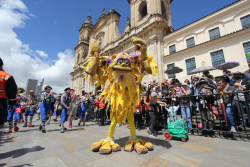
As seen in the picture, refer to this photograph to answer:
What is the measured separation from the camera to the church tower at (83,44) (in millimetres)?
33094

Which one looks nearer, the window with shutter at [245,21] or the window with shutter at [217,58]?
the window with shutter at [245,21]

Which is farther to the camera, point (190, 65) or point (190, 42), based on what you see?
point (190, 42)

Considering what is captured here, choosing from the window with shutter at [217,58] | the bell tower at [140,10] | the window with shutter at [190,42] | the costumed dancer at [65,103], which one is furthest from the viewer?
the bell tower at [140,10]

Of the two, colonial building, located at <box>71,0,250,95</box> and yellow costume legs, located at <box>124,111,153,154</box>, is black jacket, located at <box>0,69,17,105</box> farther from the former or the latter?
colonial building, located at <box>71,0,250,95</box>

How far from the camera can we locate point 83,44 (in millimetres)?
32938

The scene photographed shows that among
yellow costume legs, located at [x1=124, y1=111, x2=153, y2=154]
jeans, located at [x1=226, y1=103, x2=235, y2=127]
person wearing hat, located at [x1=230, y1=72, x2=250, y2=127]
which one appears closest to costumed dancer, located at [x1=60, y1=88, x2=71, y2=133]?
yellow costume legs, located at [x1=124, y1=111, x2=153, y2=154]

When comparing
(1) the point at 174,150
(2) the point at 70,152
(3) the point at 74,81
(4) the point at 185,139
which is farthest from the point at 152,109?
(3) the point at 74,81

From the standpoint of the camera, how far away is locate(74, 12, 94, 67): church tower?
3309cm

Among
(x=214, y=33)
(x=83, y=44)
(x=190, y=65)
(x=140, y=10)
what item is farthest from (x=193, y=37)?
(x=83, y=44)

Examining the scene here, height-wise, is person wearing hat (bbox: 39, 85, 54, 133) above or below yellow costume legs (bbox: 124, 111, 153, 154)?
above

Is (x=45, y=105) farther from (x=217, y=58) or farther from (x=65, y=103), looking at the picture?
(x=217, y=58)

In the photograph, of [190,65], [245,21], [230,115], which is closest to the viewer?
[230,115]

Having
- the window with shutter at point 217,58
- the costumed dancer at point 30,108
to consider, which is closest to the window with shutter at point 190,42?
the window with shutter at point 217,58

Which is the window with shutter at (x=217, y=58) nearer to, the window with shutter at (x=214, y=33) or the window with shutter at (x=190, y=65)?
the window with shutter at (x=190, y=65)
